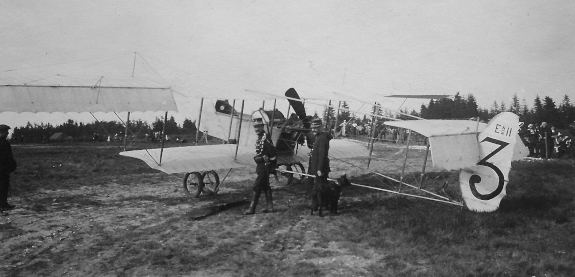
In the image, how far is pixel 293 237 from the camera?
638 centimetres

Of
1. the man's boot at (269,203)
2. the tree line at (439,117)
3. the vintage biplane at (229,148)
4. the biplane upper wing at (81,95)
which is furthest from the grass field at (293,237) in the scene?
the tree line at (439,117)

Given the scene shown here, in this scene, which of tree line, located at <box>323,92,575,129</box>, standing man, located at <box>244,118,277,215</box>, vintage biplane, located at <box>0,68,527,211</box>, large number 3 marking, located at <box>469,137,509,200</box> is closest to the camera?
large number 3 marking, located at <box>469,137,509,200</box>

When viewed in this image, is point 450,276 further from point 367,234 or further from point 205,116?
point 205,116

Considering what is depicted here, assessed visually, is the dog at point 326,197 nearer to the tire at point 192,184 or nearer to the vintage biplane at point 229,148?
the vintage biplane at point 229,148

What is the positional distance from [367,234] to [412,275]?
1.76m

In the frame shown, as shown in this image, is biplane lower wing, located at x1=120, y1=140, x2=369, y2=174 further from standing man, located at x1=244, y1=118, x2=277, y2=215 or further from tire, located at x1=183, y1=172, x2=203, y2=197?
standing man, located at x1=244, y1=118, x2=277, y2=215

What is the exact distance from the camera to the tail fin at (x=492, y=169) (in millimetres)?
6809

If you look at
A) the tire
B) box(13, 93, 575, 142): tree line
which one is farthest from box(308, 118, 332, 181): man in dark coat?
box(13, 93, 575, 142): tree line

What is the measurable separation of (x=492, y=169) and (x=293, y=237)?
4.03 metres

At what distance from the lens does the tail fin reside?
6.81 meters

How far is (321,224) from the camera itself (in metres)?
7.16

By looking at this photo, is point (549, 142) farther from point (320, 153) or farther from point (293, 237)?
point (293, 237)

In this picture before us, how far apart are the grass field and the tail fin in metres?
0.32

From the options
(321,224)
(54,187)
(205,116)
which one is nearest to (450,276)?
(321,224)
